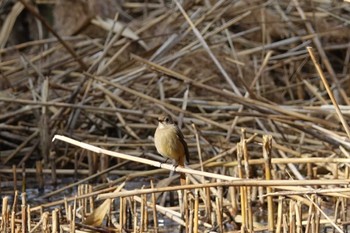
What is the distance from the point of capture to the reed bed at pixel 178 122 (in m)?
5.25

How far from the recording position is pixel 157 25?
33.0ft

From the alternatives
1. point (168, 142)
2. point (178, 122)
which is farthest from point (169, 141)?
point (178, 122)

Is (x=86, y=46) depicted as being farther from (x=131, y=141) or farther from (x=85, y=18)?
(x=131, y=141)

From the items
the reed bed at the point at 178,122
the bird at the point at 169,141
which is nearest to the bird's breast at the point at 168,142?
the bird at the point at 169,141

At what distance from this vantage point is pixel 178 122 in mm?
7387

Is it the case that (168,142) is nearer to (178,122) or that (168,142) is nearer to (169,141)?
(169,141)

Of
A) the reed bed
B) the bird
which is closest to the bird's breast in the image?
the bird

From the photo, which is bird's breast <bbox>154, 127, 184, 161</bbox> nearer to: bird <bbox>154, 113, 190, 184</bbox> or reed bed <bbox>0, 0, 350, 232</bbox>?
bird <bbox>154, 113, 190, 184</bbox>

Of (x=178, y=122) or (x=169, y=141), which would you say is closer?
(x=169, y=141)

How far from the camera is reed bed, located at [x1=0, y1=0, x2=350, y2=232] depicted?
5250 mm

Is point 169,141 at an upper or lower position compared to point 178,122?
lower

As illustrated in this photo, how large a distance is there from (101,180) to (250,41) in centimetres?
333

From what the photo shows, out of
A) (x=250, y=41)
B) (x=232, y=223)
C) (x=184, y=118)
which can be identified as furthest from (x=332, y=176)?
(x=250, y=41)

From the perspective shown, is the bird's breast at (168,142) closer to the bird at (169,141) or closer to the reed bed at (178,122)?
the bird at (169,141)
